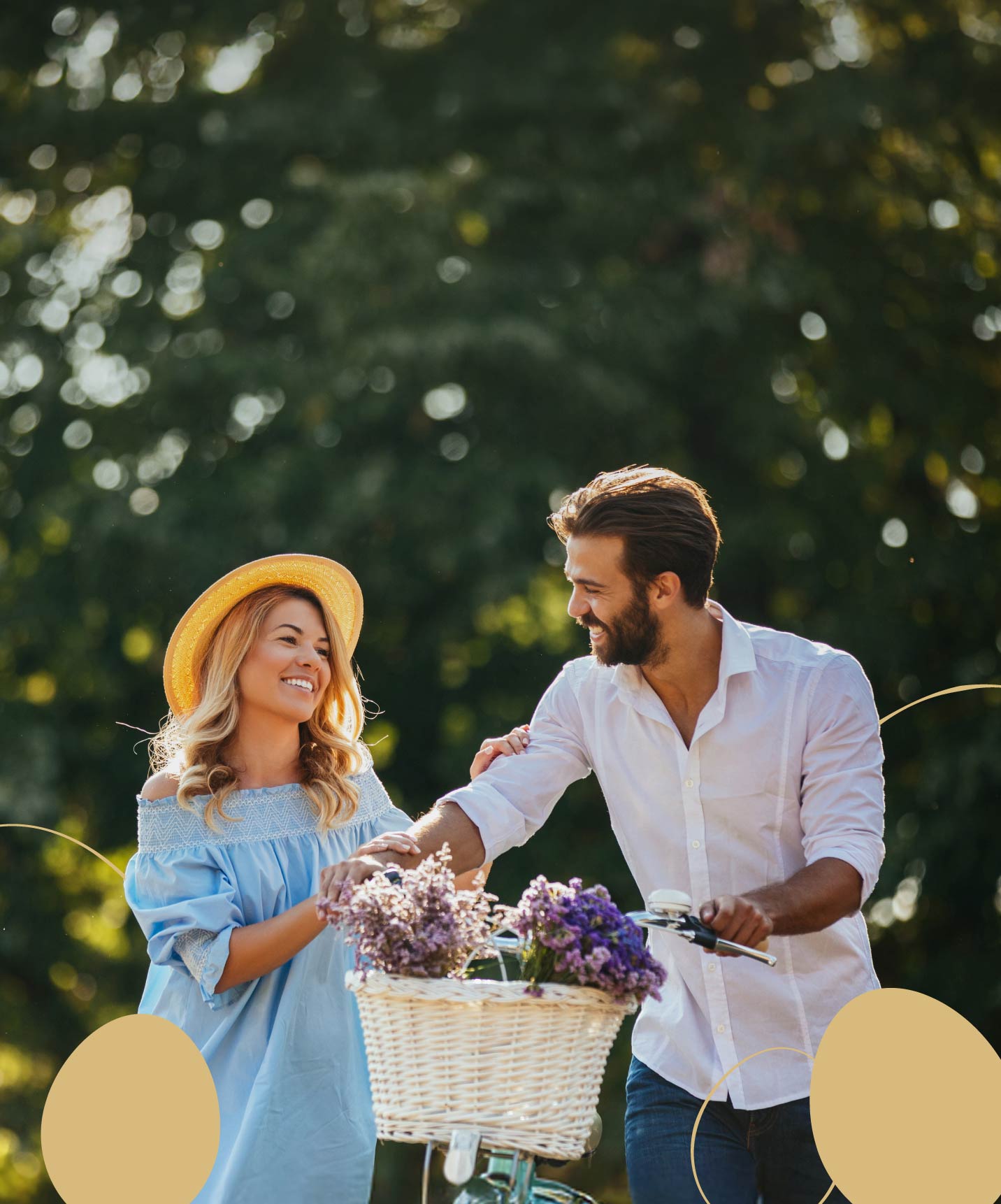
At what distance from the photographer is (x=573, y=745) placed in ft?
10.7

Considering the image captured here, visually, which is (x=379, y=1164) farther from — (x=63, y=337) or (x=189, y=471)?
(x=63, y=337)

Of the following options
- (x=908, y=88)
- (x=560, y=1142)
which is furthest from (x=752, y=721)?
(x=908, y=88)

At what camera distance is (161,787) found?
320cm

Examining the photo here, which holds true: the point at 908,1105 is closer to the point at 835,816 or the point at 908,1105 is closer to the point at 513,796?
the point at 835,816

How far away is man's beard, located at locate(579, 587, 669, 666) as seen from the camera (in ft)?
10.1

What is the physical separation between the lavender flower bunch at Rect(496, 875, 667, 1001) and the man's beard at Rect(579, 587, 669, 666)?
2.65ft

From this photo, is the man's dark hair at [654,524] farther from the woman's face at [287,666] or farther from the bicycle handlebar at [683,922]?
the bicycle handlebar at [683,922]

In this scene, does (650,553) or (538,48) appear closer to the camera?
(650,553)

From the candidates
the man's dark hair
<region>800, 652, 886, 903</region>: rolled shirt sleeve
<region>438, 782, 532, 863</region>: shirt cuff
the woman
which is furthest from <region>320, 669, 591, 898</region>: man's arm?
<region>800, 652, 886, 903</region>: rolled shirt sleeve

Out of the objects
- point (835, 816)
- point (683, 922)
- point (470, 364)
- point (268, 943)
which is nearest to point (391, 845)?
point (268, 943)

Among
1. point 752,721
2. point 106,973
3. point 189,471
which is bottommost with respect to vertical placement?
point 106,973

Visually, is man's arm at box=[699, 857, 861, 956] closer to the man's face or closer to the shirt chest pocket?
the shirt chest pocket

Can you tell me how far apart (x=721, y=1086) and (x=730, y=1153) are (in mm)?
119

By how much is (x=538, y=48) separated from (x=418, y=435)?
253cm
